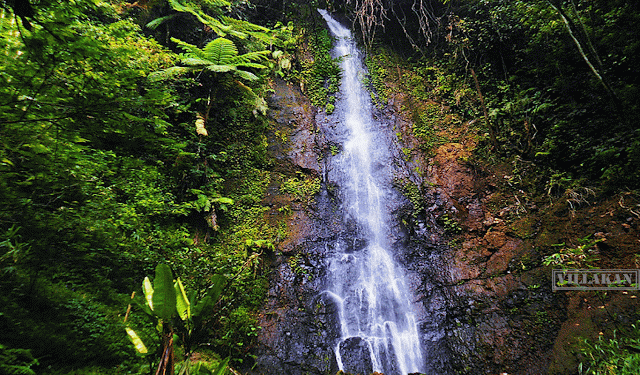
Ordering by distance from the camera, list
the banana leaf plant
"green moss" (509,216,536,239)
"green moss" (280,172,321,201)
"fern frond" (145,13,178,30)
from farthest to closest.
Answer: "green moss" (280,172,321,201) → "fern frond" (145,13,178,30) → "green moss" (509,216,536,239) → the banana leaf plant

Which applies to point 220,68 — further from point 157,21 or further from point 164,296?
point 164,296

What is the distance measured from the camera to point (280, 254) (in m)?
5.84

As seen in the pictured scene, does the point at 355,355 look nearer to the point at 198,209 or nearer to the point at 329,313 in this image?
the point at 329,313

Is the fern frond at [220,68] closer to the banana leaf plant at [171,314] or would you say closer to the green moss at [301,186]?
the green moss at [301,186]

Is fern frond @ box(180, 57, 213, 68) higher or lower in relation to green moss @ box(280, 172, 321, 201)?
higher

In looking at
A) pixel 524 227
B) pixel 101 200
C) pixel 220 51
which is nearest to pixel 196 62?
pixel 220 51

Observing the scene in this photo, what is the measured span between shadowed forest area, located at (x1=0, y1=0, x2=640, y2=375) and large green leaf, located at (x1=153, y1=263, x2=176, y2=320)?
0.04 ft

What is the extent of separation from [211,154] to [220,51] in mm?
2431

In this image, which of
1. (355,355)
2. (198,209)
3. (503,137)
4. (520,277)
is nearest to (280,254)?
(198,209)

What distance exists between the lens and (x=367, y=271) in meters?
5.83

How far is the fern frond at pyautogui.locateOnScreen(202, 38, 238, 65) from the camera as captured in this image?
19.6ft

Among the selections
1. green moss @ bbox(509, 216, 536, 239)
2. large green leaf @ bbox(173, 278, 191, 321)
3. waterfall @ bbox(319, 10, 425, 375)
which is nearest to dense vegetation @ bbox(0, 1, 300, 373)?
large green leaf @ bbox(173, 278, 191, 321)

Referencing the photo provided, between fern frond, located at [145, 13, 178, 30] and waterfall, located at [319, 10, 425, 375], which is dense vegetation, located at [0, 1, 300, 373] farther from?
waterfall, located at [319, 10, 425, 375]

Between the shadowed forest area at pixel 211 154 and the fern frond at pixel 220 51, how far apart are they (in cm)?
3
